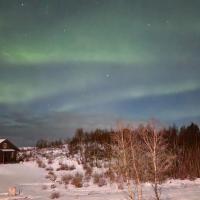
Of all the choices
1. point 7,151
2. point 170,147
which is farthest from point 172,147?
point 7,151

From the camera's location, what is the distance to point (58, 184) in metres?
48.1

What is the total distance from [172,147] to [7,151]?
27.8m

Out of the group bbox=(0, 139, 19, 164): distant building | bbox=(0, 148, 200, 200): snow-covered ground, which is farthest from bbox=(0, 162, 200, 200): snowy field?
bbox=(0, 139, 19, 164): distant building

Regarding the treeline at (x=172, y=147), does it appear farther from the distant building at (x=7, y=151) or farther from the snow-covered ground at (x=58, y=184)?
the distant building at (x=7, y=151)

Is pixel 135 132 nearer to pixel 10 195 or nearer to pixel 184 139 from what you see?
pixel 10 195

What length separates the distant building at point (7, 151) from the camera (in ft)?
230

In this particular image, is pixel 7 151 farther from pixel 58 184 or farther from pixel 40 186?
pixel 40 186

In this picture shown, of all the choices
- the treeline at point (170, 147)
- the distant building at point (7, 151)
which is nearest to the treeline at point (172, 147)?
the treeline at point (170, 147)

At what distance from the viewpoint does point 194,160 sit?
5934 centimetres

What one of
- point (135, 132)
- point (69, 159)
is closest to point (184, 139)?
point (69, 159)

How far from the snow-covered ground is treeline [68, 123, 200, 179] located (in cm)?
347

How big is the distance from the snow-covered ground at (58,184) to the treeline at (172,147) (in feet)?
11.4

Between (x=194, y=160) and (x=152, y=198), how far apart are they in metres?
30.7

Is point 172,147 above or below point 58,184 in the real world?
above
